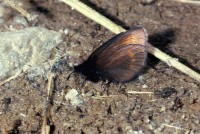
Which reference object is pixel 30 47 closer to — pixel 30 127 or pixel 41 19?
pixel 41 19

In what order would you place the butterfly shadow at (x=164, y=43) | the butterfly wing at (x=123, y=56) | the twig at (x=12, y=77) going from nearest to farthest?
the butterfly wing at (x=123, y=56)
the twig at (x=12, y=77)
the butterfly shadow at (x=164, y=43)

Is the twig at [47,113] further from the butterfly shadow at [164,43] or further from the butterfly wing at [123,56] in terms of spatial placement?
the butterfly shadow at [164,43]

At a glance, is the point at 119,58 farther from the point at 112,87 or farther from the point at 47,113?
the point at 47,113

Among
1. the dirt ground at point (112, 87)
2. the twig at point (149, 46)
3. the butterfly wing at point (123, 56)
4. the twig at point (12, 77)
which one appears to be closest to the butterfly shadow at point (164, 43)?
the dirt ground at point (112, 87)

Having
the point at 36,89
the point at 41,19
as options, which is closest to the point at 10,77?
the point at 36,89

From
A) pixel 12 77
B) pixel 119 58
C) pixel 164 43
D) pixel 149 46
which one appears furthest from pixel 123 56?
pixel 12 77

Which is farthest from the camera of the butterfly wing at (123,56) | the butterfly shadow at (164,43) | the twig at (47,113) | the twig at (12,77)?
the butterfly shadow at (164,43)

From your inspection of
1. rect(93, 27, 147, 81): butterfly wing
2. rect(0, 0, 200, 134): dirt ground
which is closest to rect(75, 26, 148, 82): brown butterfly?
rect(93, 27, 147, 81): butterfly wing
